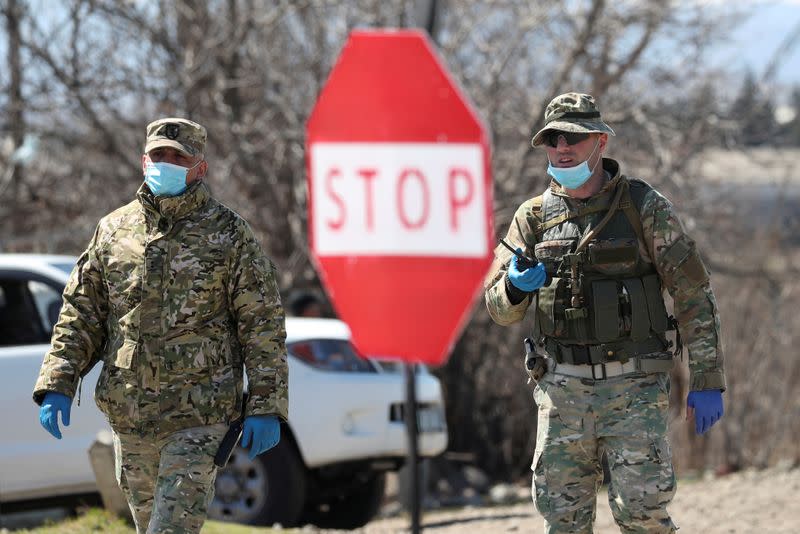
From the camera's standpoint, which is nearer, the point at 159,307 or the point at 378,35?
the point at 378,35

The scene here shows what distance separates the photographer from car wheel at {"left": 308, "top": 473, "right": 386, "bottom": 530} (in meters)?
8.84

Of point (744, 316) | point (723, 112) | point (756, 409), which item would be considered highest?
point (723, 112)

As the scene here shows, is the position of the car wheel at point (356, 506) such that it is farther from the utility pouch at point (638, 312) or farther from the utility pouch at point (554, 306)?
the utility pouch at point (638, 312)

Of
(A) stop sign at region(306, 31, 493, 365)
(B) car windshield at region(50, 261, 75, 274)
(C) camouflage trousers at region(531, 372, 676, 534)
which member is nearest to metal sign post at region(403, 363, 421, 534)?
(A) stop sign at region(306, 31, 493, 365)

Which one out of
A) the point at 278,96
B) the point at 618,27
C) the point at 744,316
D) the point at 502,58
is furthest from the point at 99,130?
the point at 744,316

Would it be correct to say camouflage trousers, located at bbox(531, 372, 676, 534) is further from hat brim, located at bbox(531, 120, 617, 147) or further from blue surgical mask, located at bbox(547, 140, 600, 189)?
hat brim, located at bbox(531, 120, 617, 147)

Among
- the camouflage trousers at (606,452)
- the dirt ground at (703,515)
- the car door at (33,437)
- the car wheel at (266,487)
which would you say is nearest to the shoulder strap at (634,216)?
the camouflage trousers at (606,452)

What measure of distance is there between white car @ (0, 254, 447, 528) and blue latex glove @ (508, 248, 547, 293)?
11.1 feet

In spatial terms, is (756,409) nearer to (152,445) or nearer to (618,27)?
(618,27)

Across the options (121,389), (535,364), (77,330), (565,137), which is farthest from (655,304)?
(77,330)

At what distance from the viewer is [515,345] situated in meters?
13.8

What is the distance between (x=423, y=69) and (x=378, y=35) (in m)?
0.17

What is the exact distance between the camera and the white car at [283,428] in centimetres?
763

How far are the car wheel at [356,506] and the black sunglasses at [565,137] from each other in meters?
4.18
